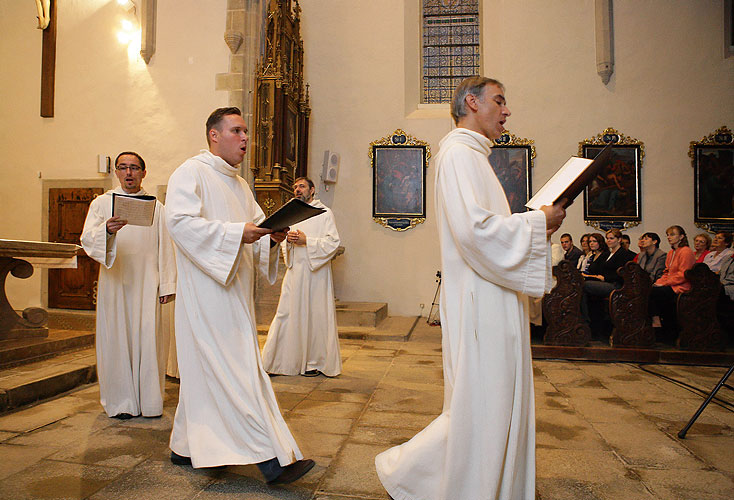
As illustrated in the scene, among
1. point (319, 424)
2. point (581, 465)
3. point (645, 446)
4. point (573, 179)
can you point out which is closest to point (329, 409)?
point (319, 424)

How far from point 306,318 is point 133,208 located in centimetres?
216

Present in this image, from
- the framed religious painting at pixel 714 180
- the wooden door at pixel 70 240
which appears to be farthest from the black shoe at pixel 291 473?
the framed religious painting at pixel 714 180

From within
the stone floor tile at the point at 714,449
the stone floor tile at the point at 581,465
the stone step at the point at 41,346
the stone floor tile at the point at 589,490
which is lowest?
the stone floor tile at the point at 714,449

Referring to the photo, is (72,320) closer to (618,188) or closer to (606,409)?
(606,409)

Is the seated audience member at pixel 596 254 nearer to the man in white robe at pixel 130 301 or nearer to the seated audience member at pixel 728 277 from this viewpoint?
the seated audience member at pixel 728 277

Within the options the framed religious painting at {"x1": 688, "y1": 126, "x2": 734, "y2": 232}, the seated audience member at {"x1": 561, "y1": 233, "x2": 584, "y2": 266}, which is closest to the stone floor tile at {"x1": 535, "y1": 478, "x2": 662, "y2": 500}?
the seated audience member at {"x1": 561, "y1": 233, "x2": 584, "y2": 266}

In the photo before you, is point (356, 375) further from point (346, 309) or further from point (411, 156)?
point (411, 156)

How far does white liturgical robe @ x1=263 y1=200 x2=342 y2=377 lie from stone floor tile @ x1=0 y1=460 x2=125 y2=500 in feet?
7.73

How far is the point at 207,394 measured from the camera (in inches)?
96.0

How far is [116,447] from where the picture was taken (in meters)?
2.89

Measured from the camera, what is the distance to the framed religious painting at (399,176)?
31.9 ft

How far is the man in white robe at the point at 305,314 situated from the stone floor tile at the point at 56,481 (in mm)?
2384

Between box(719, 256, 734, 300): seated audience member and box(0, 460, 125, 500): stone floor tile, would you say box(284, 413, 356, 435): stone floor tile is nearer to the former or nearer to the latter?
box(0, 460, 125, 500): stone floor tile

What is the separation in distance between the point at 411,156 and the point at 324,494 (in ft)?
26.3
